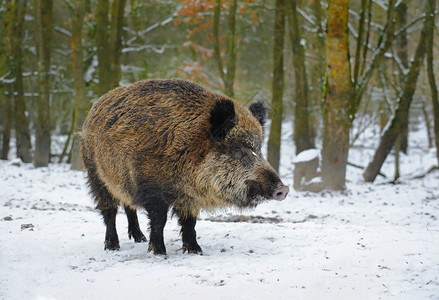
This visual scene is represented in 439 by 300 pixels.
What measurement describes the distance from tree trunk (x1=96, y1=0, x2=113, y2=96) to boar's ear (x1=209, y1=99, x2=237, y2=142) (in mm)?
9925

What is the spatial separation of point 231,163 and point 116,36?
1112 cm

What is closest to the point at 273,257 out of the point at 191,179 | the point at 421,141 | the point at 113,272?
the point at 191,179

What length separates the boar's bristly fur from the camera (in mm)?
5219

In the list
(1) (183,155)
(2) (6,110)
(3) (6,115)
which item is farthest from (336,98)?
(2) (6,110)

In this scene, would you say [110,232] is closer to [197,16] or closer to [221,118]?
[221,118]

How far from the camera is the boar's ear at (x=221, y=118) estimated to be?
5.20m

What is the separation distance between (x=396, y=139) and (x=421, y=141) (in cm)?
1441

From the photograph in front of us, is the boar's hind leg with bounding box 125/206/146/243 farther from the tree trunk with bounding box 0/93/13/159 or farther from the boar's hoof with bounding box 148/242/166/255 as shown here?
the tree trunk with bounding box 0/93/13/159

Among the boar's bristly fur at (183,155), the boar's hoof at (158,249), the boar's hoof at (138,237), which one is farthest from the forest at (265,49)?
the boar's hoof at (158,249)

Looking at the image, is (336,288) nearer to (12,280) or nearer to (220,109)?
(220,109)

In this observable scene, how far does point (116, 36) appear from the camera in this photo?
15.1 meters

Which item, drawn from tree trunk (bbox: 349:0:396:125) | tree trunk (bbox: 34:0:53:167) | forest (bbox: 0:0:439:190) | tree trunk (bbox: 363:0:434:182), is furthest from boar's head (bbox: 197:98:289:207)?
tree trunk (bbox: 34:0:53:167)

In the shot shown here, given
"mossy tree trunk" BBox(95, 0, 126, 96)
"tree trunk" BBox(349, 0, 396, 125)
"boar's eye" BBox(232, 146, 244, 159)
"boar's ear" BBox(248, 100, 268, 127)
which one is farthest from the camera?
"mossy tree trunk" BBox(95, 0, 126, 96)

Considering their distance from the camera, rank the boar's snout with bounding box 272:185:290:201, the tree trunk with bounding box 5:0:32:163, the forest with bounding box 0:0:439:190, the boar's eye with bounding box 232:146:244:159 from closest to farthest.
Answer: the boar's snout with bounding box 272:185:290:201 < the boar's eye with bounding box 232:146:244:159 < the forest with bounding box 0:0:439:190 < the tree trunk with bounding box 5:0:32:163
